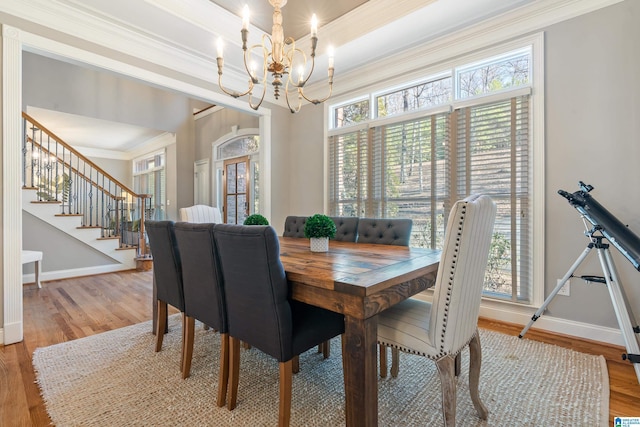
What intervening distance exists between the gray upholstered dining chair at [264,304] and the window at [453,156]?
2.09 metres

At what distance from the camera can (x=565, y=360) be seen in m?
2.01

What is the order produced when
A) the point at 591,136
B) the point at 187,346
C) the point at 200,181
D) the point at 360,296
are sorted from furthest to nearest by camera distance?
the point at 200,181
the point at 591,136
the point at 187,346
the point at 360,296

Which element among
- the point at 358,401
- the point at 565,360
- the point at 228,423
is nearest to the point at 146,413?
the point at 228,423

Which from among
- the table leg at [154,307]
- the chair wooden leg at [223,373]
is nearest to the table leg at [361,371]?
the chair wooden leg at [223,373]

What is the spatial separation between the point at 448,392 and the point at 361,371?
386mm

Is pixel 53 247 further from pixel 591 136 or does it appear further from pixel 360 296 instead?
pixel 591 136

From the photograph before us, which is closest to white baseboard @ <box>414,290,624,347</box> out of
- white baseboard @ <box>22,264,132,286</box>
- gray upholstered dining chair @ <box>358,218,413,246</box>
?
gray upholstered dining chair @ <box>358,218,413,246</box>

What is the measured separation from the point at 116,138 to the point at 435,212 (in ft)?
27.0

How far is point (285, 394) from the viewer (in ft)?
4.29

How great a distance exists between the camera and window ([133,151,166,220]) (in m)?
7.14

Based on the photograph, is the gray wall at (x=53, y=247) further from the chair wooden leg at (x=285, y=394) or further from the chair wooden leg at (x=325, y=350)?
the chair wooden leg at (x=285, y=394)

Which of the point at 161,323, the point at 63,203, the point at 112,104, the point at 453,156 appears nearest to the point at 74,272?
the point at 63,203

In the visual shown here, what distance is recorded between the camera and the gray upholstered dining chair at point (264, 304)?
127cm

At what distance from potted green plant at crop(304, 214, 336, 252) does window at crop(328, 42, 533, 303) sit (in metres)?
A: 1.62
